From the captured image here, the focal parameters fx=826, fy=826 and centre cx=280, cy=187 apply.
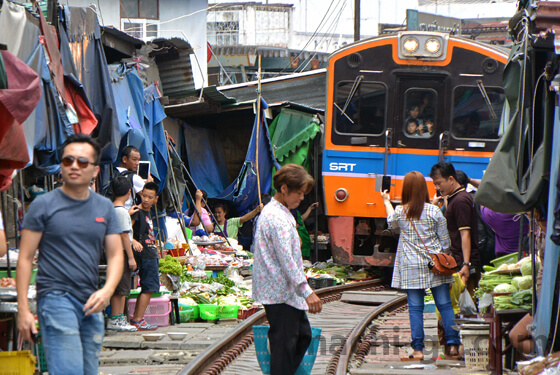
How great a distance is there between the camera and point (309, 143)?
1553 cm

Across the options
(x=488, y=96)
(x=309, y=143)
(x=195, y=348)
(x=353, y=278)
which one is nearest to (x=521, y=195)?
(x=195, y=348)

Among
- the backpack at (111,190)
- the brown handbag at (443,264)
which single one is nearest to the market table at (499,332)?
the brown handbag at (443,264)

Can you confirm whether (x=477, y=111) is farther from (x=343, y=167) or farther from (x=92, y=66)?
(x=92, y=66)

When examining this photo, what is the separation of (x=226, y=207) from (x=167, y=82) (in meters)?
2.59

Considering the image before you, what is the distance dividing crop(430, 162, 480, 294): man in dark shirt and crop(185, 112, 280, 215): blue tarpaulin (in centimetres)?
800

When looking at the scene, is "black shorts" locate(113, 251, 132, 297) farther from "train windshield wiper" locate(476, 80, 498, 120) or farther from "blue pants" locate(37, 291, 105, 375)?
"train windshield wiper" locate(476, 80, 498, 120)

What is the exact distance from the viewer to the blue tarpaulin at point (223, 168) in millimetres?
15102

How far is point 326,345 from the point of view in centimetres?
770

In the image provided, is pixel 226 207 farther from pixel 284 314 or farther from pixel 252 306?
pixel 284 314

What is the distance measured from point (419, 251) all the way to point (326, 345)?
61.7 inches

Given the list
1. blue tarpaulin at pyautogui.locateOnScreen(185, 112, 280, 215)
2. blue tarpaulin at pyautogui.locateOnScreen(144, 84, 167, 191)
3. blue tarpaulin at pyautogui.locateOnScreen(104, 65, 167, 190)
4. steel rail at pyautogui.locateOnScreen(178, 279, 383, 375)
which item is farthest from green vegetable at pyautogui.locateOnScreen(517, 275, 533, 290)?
blue tarpaulin at pyautogui.locateOnScreen(185, 112, 280, 215)

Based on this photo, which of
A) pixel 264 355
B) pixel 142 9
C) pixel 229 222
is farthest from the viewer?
pixel 142 9

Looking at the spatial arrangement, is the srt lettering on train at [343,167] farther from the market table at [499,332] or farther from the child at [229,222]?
the market table at [499,332]

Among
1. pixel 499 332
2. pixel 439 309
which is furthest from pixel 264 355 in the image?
pixel 439 309
